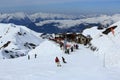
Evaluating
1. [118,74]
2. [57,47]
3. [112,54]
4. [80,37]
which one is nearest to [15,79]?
[118,74]

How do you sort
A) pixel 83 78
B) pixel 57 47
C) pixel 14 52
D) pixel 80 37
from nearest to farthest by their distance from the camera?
pixel 83 78
pixel 57 47
pixel 80 37
pixel 14 52

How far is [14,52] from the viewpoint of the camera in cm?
19975

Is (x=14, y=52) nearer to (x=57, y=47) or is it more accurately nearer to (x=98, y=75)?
(x=57, y=47)

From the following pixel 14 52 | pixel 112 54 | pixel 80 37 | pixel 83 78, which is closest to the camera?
pixel 83 78

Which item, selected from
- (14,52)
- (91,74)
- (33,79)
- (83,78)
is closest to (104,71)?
(91,74)

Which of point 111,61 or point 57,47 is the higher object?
point 111,61

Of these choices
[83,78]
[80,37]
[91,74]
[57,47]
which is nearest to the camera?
[83,78]

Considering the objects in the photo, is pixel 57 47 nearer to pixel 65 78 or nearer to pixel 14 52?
pixel 65 78

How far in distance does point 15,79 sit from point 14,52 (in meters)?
168

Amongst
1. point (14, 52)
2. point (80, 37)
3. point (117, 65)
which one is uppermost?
point (117, 65)

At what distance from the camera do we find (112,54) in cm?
4609

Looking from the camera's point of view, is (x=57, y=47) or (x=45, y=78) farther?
(x=57, y=47)

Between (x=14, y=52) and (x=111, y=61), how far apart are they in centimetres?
15961

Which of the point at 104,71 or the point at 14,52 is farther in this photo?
the point at 14,52
